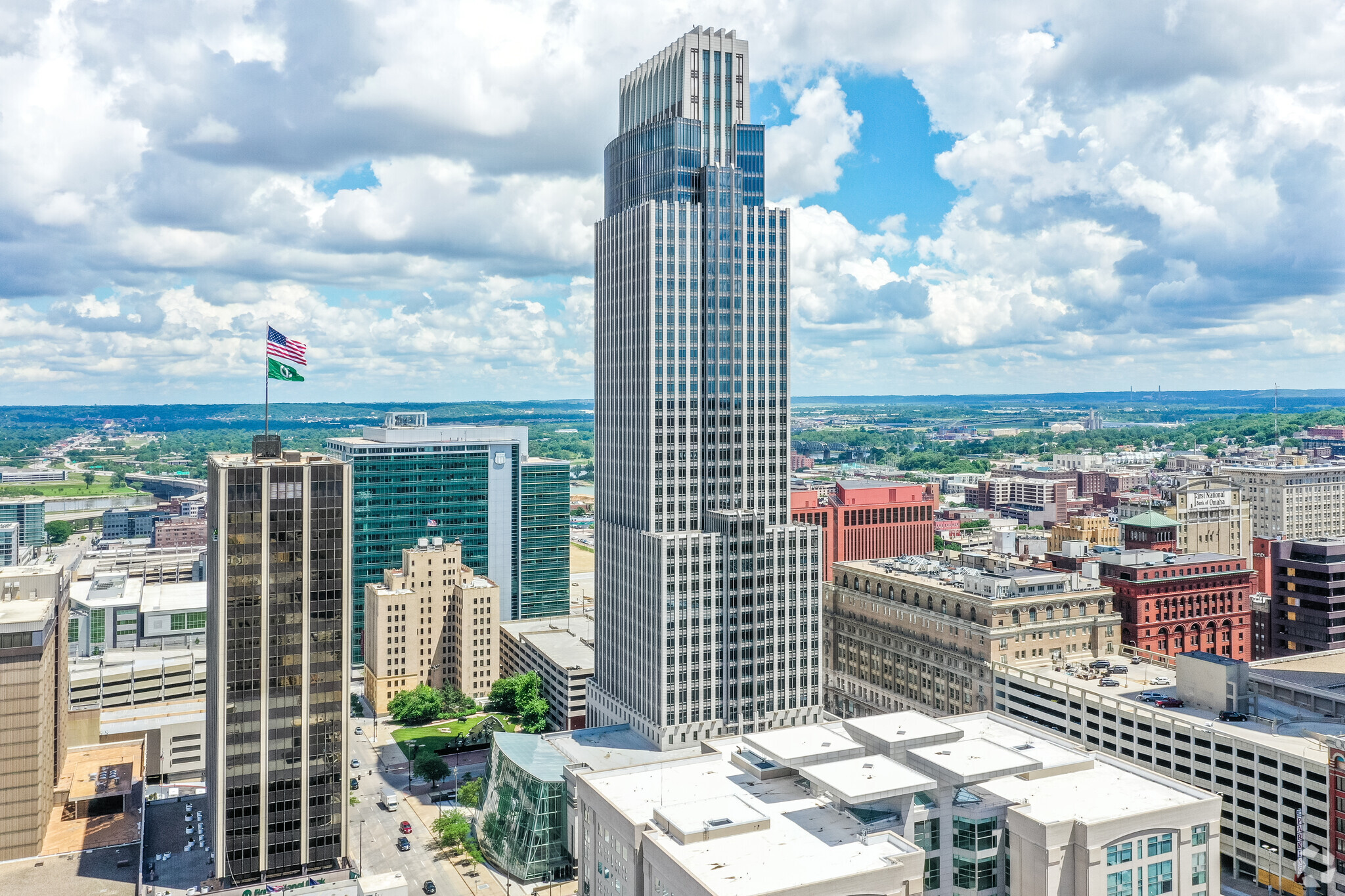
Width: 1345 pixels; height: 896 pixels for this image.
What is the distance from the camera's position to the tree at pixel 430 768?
598 ft

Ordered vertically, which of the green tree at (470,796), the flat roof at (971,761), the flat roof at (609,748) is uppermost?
the flat roof at (971,761)

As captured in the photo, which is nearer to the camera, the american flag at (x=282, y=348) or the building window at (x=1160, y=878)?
the building window at (x=1160, y=878)

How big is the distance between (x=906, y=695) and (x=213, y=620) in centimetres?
12099

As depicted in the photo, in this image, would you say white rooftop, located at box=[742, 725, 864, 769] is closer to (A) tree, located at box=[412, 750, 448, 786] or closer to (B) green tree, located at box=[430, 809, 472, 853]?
(B) green tree, located at box=[430, 809, 472, 853]

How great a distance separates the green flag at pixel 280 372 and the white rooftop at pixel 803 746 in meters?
74.3

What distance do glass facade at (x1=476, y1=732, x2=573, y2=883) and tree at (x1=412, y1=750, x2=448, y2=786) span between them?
26798mm

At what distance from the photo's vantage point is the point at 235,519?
415 ft

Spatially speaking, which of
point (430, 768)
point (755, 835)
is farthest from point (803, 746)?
point (430, 768)

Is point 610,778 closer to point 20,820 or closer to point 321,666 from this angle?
point 321,666

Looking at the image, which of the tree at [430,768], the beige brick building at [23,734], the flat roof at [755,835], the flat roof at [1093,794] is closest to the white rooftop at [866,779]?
the flat roof at [755,835]

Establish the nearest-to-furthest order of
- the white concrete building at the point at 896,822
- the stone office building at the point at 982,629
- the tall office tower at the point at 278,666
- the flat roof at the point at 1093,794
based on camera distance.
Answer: the white concrete building at the point at 896,822
the flat roof at the point at 1093,794
the tall office tower at the point at 278,666
the stone office building at the point at 982,629

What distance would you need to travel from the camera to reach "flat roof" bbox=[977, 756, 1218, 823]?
97125 mm

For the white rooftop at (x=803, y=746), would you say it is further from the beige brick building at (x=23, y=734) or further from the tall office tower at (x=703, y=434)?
the beige brick building at (x=23, y=734)

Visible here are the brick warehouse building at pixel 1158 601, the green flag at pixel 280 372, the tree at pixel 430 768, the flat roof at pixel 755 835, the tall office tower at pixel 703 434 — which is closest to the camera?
the flat roof at pixel 755 835
